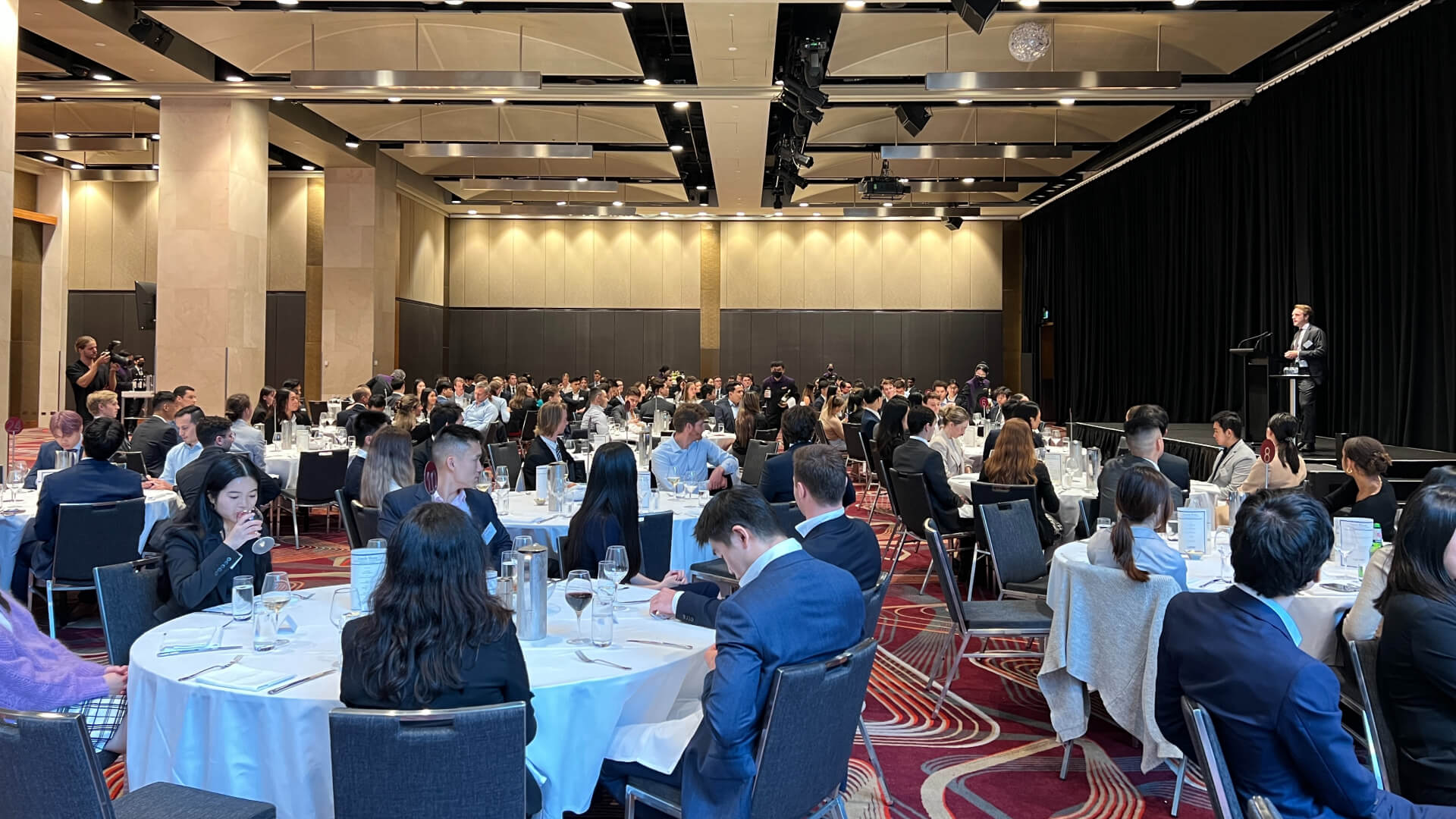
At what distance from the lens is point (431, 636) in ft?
7.96

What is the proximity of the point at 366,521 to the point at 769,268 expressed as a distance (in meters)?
20.7

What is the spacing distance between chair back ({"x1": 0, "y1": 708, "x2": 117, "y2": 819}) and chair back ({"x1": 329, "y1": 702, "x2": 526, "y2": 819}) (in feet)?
1.50

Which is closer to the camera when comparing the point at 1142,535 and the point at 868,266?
the point at 1142,535

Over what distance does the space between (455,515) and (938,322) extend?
77.5 ft

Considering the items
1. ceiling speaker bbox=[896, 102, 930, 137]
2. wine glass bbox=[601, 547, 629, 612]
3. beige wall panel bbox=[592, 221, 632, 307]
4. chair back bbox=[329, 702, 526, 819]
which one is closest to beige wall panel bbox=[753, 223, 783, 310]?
beige wall panel bbox=[592, 221, 632, 307]

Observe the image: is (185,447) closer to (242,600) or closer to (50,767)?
(242,600)

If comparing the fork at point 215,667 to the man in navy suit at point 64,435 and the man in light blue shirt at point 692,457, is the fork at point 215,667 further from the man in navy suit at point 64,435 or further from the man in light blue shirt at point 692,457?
the man in navy suit at point 64,435

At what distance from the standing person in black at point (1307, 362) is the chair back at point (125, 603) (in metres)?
10.5

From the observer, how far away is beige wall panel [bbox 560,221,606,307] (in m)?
25.5

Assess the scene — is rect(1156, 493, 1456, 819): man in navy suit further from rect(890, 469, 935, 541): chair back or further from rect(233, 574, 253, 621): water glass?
rect(890, 469, 935, 541): chair back

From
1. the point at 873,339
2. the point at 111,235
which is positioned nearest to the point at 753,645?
the point at 873,339

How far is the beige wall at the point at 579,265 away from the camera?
83.3ft

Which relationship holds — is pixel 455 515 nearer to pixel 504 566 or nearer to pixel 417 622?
pixel 417 622

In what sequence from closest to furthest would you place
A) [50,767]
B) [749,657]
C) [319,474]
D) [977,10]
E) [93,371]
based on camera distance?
[50,767]
[749,657]
[977,10]
[319,474]
[93,371]
